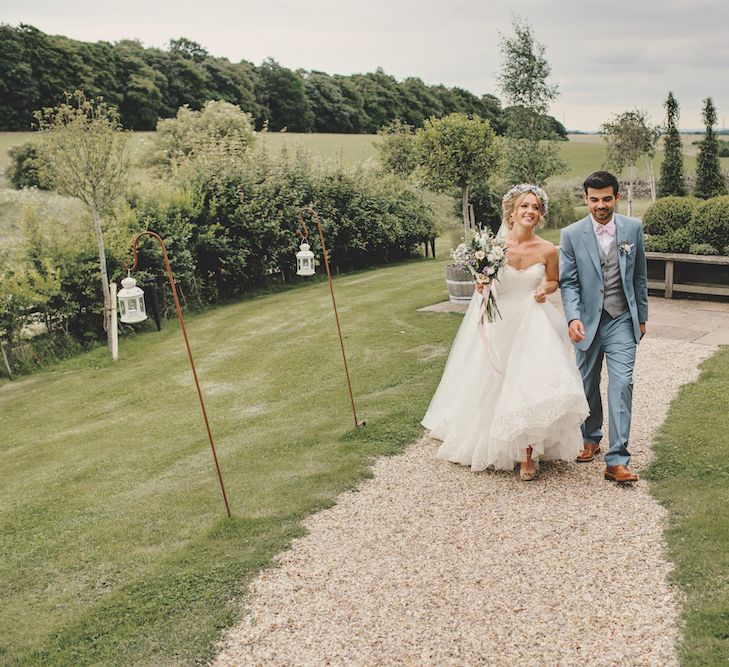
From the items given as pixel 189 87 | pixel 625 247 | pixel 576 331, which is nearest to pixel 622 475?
pixel 576 331

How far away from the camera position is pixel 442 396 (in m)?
6.65

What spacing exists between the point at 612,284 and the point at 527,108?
23.0m

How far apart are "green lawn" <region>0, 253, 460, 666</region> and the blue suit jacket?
7.55 feet

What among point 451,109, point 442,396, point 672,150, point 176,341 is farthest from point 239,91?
point 442,396

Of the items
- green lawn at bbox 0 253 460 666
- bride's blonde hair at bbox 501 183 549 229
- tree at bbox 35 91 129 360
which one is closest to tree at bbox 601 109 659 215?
green lawn at bbox 0 253 460 666

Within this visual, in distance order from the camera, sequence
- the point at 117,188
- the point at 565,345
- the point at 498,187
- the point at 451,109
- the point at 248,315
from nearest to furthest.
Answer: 1. the point at 565,345
2. the point at 117,188
3. the point at 248,315
4. the point at 498,187
5. the point at 451,109

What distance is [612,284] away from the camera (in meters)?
5.67

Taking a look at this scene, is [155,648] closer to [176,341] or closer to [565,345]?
[565,345]

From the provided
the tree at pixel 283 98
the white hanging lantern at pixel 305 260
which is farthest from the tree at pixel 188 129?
the white hanging lantern at pixel 305 260

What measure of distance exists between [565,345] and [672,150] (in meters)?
16.2

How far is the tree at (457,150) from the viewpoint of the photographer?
2020 centimetres

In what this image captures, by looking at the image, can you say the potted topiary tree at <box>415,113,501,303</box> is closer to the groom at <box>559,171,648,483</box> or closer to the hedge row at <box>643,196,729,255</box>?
the hedge row at <box>643,196,729,255</box>

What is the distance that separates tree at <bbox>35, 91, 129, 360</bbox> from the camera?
41.0 ft

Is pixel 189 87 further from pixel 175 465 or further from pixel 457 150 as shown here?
Result: pixel 175 465
